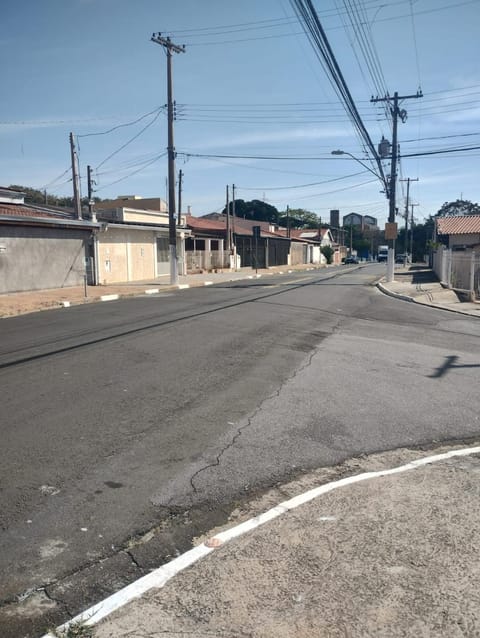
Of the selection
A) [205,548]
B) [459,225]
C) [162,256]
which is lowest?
[205,548]

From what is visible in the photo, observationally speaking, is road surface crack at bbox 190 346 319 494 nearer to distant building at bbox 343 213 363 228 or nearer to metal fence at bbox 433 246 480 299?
metal fence at bbox 433 246 480 299

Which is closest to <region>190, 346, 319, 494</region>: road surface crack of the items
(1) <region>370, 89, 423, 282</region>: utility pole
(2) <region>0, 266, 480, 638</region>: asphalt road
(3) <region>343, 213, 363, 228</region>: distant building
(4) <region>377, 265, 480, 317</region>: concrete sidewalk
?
(2) <region>0, 266, 480, 638</region>: asphalt road

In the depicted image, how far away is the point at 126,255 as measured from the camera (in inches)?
1187

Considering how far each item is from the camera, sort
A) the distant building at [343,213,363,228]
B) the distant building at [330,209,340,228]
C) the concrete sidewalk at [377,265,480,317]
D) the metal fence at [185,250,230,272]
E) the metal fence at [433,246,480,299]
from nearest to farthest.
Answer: the concrete sidewalk at [377,265,480,317], the metal fence at [433,246,480,299], the metal fence at [185,250,230,272], the distant building at [330,209,340,228], the distant building at [343,213,363,228]

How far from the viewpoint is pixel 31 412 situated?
20.6ft

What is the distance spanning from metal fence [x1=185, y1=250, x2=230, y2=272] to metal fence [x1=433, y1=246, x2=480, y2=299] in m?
19.4

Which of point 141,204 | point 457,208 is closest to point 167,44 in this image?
point 141,204

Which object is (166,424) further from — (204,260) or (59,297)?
(204,260)

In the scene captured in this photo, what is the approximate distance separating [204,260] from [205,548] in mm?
39915

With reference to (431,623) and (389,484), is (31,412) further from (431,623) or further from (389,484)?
(431,623)

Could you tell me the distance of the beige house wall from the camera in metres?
27.9

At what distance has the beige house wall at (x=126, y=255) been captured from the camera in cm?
2792

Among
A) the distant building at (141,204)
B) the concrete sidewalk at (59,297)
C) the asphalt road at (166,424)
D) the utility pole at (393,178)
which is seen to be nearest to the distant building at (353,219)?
the distant building at (141,204)

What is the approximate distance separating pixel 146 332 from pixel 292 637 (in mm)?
9506
